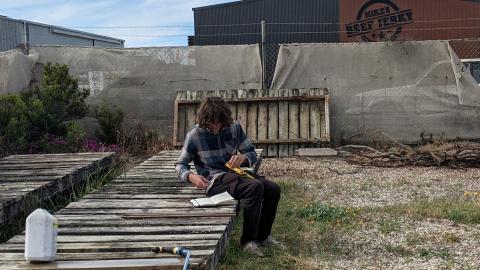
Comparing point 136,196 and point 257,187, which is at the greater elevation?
point 257,187

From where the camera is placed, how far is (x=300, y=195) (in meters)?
7.07

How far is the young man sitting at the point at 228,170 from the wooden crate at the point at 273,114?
5.29m

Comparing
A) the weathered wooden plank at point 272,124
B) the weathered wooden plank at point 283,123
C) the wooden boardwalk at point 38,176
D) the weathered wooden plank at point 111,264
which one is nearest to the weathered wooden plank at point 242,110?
the weathered wooden plank at point 272,124

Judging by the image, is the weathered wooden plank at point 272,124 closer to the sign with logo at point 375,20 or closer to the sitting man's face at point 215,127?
the sitting man's face at point 215,127

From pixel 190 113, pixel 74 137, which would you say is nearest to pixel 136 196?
pixel 74 137

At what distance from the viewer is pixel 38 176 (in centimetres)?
614

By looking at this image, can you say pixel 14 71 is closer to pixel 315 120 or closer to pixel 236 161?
pixel 315 120

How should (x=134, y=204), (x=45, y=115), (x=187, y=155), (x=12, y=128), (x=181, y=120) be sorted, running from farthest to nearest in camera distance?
(x=181, y=120), (x=45, y=115), (x=12, y=128), (x=187, y=155), (x=134, y=204)

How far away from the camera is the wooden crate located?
10.5 metres

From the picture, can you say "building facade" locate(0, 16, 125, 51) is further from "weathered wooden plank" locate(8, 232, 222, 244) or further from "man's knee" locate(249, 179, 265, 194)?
"weathered wooden plank" locate(8, 232, 222, 244)

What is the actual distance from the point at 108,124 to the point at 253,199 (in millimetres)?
6158

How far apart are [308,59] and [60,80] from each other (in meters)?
4.46

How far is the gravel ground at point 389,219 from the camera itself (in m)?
4.45

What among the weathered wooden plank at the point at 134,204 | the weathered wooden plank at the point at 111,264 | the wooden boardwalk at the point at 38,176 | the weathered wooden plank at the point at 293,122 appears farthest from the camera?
the weathered wooden plank at the point at 293,122
